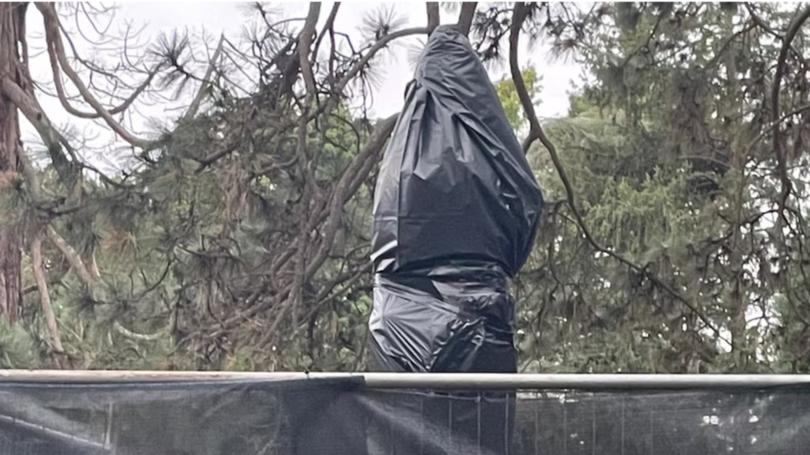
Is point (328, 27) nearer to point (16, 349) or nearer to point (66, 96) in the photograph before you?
point (66, 96)

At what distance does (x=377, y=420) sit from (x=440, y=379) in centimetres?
16

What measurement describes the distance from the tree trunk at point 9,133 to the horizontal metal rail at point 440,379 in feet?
17.5

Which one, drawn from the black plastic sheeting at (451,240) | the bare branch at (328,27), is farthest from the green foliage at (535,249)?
the black plastic sheeting at (451,240)

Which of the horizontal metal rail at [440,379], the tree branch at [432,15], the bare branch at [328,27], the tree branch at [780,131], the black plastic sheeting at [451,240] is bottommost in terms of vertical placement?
the horizontal metal rail at [440,379]

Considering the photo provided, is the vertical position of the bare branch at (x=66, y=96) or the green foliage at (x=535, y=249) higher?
the bare branch at (x=66, y=96)

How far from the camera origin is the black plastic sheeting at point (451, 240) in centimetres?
317

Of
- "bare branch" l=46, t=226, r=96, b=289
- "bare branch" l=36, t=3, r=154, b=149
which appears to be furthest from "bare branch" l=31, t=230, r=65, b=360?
"bare branch" l=36, t=3, r=154, b=149

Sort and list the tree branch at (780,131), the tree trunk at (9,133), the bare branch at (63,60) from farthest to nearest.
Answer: the tree trunk at (9,133)
the bare branch at (63,60)
the tree branch at (780,131)

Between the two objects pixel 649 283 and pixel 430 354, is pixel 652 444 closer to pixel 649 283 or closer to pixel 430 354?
pixel 430 354

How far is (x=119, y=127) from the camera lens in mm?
7121

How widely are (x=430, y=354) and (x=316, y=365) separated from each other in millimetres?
4473

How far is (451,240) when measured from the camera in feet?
10.6

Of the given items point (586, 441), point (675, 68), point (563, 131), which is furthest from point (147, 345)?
point (586, 441)

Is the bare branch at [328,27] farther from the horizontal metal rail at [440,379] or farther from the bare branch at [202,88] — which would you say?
the horizontal metal rail at [440,379]
